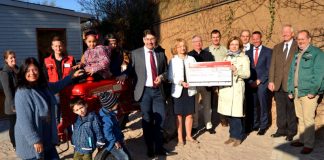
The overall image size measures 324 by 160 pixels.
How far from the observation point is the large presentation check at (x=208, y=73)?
5.40 meters

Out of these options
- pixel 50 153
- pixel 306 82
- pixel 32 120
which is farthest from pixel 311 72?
pixel 32 120

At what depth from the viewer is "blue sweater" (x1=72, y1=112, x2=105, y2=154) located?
3812mm

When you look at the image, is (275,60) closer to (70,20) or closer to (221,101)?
(221,101)

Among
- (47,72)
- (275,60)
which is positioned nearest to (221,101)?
(275,60)

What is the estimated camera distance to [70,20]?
591 inches

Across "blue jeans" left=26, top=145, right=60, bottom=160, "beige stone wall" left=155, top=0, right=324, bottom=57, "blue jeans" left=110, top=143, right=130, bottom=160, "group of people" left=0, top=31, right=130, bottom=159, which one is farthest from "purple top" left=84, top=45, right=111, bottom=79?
"beige stone wall" left=155, top=0, right=324, bottom=57

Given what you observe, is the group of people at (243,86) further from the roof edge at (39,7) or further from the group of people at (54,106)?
the roof edge at (39,7)

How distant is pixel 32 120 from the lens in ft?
9.82

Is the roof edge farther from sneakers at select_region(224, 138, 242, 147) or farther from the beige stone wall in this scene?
sneakers at select_region(224, 138, 242, 147)

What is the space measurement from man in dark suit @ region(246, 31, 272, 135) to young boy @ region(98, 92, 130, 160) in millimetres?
3078

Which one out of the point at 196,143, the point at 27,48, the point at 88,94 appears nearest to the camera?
the point at 88,94

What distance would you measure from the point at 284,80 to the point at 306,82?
28.5 inches

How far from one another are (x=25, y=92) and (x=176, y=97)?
2.92 meters

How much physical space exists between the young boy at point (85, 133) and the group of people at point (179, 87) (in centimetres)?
1
